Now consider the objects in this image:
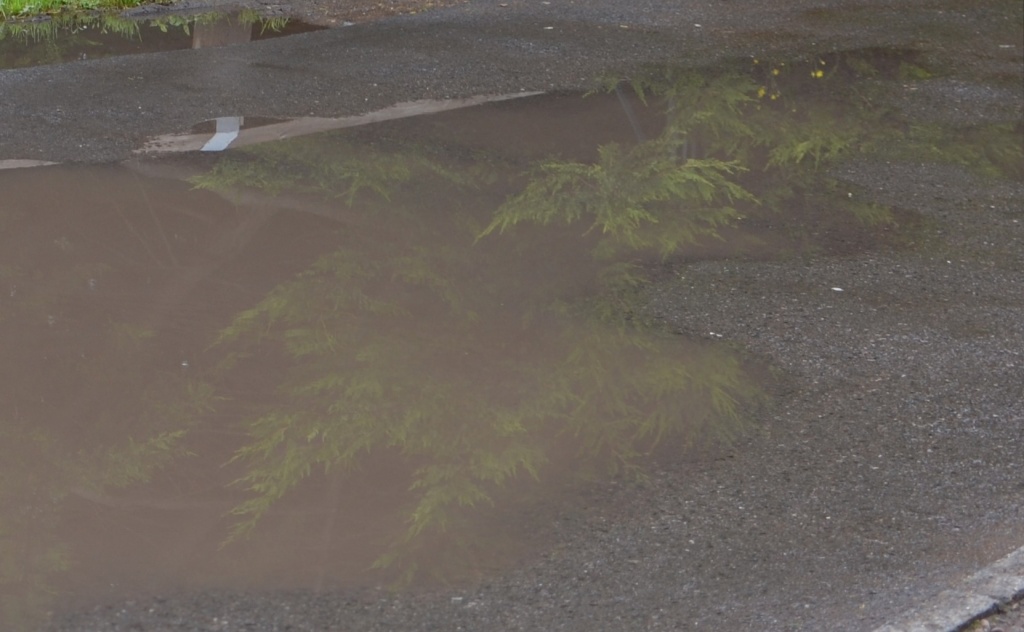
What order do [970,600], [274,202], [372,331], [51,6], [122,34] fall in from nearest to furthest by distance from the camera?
[970,600] < [372,331] < [274,202] < [122,34] < [51,6]

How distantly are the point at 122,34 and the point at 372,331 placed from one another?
5031mm

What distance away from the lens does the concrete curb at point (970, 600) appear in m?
3.51

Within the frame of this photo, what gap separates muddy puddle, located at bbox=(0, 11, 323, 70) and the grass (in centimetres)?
16

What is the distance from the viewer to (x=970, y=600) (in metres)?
3.62

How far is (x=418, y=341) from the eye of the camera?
5.12 meters

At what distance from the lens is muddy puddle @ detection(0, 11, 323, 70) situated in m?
8.66

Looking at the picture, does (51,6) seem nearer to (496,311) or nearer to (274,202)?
(274,202)

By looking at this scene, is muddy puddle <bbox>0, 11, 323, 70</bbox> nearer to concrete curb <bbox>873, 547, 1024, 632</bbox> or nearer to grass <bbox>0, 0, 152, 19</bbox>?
grass <bbox>0, 0, 152, 19</bbox>

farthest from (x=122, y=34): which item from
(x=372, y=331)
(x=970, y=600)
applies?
(x=970, y=600)

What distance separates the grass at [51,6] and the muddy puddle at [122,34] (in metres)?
0.16

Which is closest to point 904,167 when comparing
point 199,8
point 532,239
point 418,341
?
point 532,239

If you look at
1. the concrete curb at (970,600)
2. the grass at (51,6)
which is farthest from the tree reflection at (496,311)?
the grass at (51,6)

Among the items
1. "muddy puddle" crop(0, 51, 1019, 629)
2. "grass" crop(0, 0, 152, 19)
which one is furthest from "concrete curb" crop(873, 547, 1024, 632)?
"grass" crop(0, 0, 152, 19)

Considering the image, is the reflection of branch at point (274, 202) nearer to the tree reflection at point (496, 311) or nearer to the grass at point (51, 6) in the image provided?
the tree reflection at point (496, 311)
